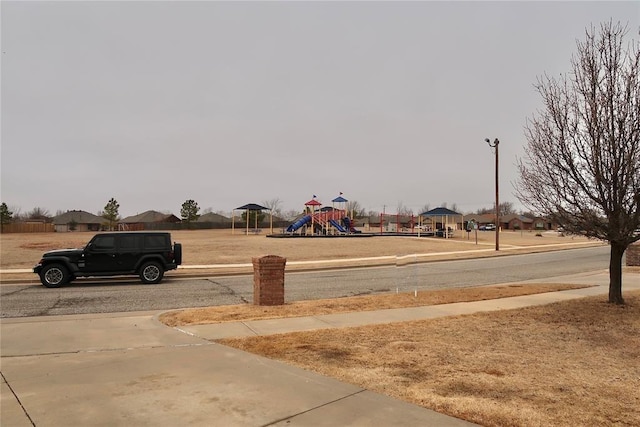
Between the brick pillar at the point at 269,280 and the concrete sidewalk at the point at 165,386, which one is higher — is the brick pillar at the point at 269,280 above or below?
above

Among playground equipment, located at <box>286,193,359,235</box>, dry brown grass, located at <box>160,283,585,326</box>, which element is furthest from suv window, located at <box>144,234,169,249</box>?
playground equipment, located at <box>286,193,359,235</box>

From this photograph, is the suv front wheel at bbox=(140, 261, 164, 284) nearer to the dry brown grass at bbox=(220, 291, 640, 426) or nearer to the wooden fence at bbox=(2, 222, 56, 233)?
the dry brown grass at bbox=(220, 291, 640, 426)

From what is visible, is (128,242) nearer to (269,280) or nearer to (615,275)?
(269,280)

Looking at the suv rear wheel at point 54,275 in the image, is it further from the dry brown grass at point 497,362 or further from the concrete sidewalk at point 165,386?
the dry brown grass at point 497,362

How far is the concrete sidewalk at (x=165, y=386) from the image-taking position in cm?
413

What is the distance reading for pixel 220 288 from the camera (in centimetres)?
1472

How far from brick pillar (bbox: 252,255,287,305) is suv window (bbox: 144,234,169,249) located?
695 centimetres

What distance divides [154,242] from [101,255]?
67.0 inches

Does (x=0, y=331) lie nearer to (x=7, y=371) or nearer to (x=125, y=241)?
(x=7, y=371)

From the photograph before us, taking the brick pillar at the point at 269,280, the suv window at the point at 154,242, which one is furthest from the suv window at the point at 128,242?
the brick pillar at the point at 269,280

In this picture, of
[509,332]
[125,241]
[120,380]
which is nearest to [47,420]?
[120,380]

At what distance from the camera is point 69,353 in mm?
6410

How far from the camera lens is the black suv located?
14836 millimetres

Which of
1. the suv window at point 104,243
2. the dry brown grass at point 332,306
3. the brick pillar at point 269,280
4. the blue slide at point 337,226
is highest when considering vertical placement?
the blue slide at point 337,226
